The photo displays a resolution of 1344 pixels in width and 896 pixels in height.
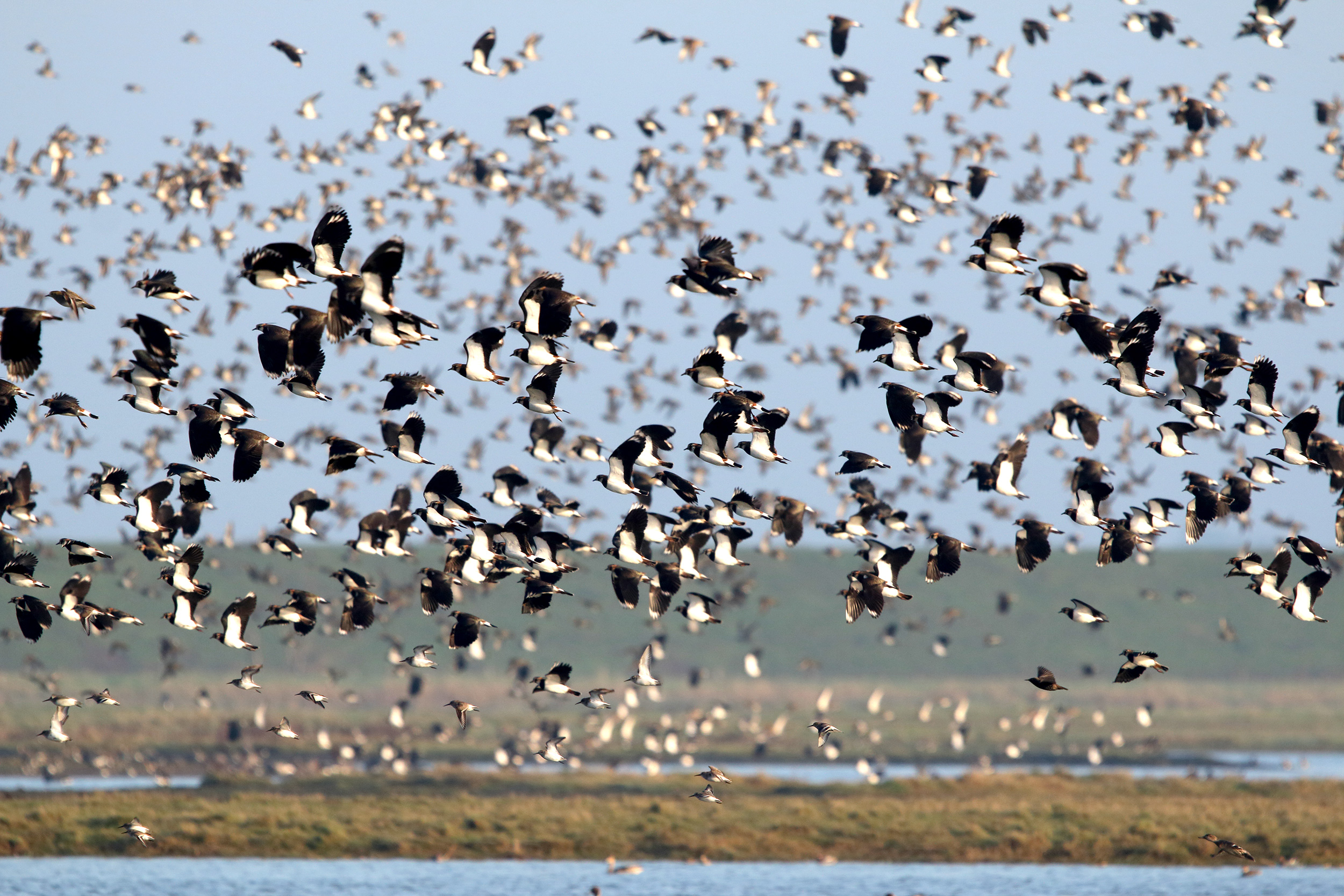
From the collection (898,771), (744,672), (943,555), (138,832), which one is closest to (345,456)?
(943,555)

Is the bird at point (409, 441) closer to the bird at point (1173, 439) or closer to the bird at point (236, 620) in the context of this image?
the bird at point (236, 620)

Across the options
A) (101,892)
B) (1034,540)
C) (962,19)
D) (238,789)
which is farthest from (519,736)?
(1034,540)

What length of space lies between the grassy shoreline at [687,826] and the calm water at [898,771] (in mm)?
6509

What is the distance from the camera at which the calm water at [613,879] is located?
36312 mm

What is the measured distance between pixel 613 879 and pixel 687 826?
4.55m

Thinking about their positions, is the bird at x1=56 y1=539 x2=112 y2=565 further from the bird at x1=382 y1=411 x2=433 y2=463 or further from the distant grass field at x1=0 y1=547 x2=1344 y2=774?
the distant grass field at x1=0 y1=547 x2=1344 y2=774

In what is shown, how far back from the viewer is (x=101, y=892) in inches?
1388

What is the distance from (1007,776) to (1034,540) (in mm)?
25283

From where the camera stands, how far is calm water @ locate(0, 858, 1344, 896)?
1430 inches

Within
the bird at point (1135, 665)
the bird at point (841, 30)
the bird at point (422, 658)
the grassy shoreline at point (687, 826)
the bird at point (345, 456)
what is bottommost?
the grassy shoreline at point (687, 826)

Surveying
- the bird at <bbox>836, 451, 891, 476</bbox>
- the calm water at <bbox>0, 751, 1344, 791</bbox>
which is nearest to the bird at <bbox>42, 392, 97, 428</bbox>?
the bird at <bbox>836, 451, 891, 476</bbox>

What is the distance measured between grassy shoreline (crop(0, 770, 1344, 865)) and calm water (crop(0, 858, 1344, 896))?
44 cm

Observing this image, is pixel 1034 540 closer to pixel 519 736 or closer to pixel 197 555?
pixel 197 555

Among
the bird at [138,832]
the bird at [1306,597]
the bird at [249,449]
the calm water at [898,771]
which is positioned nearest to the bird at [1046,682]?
the bird at [1306,597]
